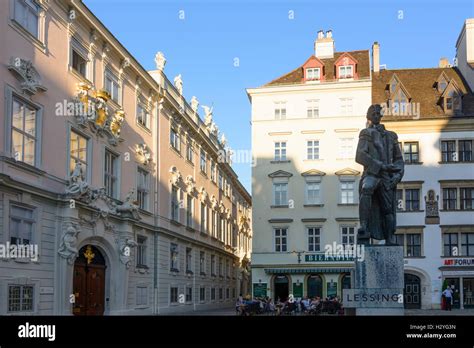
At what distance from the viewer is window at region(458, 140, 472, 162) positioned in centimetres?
4469

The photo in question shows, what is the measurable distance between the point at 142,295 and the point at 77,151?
9711 mm

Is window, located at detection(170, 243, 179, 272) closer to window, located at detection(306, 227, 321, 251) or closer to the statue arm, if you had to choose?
window, located at detection(306, 227, 321, 251)

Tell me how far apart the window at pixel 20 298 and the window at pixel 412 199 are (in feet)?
99.5

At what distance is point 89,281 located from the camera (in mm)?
26359

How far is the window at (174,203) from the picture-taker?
1516 inches

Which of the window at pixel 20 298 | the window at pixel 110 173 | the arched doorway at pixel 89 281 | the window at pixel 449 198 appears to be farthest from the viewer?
the window at pixel 449 198

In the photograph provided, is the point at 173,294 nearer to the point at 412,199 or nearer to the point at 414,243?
the point at 414,243

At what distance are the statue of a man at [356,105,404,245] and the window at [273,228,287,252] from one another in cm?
3433

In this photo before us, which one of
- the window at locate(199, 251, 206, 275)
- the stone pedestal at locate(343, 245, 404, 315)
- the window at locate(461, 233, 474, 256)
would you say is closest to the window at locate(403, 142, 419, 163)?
the window at locate(461, 233, 474, 256)

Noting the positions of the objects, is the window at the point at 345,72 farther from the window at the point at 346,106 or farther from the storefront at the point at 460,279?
the storefront at the point at 460,279

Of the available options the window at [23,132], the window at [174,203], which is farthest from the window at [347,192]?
the window at [23,132]

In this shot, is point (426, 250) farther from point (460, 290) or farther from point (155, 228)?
point (155, 228)

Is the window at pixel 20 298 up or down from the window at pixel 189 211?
down
